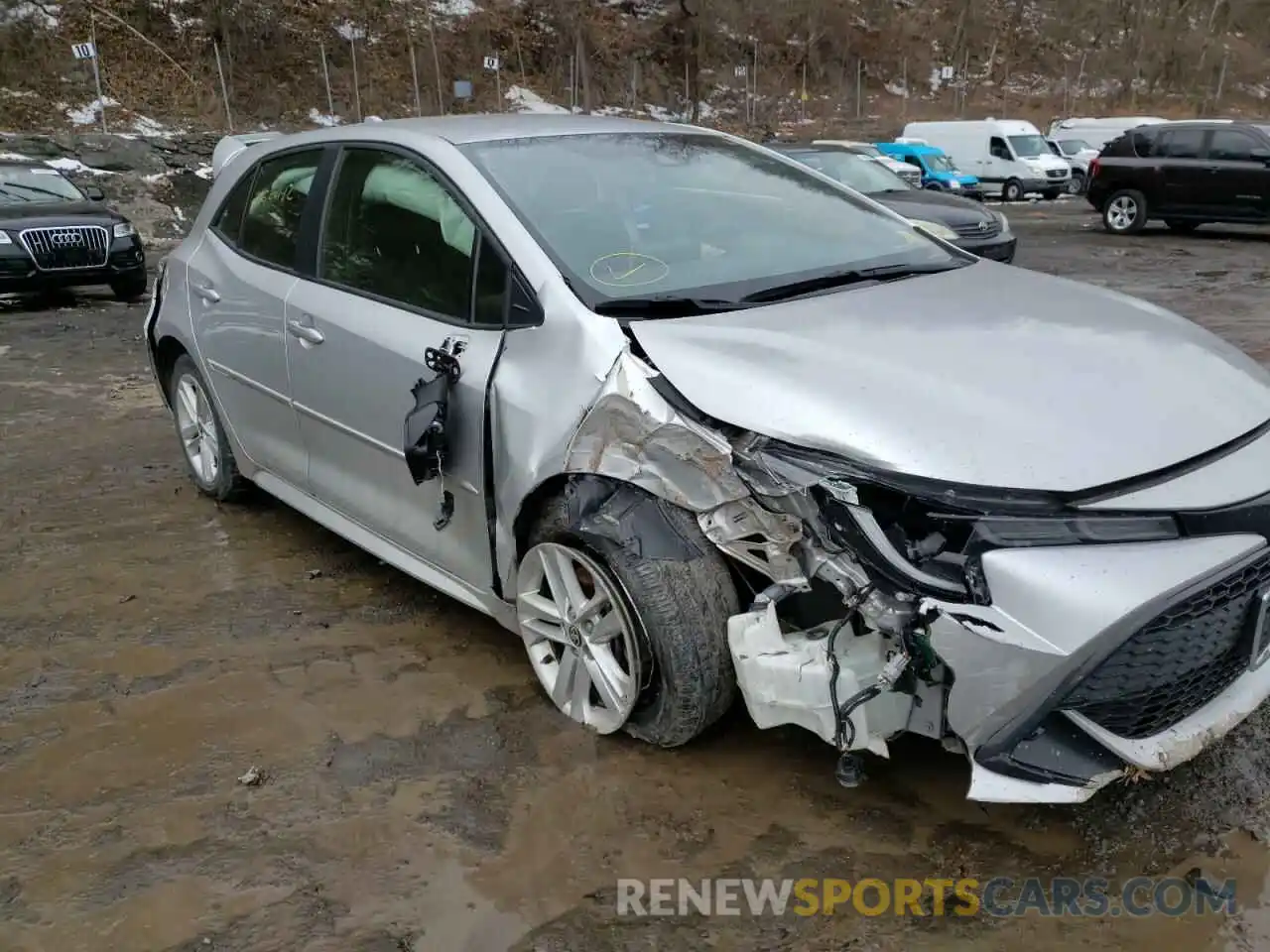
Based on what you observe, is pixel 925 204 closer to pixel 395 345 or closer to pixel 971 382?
pixel 395 345

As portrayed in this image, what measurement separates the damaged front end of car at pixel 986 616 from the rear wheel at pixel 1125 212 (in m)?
16.2

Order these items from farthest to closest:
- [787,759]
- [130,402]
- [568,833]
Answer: [130,402] → [787,759] → [568,833]

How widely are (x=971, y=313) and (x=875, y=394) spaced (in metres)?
0.64

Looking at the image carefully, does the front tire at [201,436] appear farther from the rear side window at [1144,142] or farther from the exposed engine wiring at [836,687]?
the rear side window at [1144,142]

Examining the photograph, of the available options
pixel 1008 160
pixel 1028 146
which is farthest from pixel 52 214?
pixel 1028 146

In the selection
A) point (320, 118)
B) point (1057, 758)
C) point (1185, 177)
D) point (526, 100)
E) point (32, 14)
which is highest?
point (32, 14)

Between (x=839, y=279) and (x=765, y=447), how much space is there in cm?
89

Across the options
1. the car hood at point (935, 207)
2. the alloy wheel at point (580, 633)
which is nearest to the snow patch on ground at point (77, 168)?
the car hood at point (935, 207)

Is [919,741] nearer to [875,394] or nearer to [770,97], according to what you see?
[875,394]

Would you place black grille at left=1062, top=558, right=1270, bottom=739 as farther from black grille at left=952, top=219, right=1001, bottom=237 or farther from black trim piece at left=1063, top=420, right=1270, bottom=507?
black grille at left=952, top=219, right=1001, bottom=237

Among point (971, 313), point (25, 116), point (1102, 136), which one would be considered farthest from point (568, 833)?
point (1102, 136)

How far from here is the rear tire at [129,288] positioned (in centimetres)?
1142

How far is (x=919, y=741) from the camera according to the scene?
2.76 metres

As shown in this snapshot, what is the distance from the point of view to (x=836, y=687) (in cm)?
226
